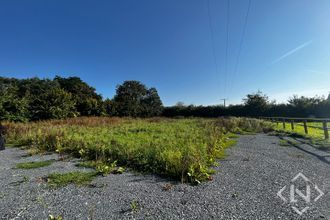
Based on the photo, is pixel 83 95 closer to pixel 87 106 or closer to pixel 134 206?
pixel 87 106

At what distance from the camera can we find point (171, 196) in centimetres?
352

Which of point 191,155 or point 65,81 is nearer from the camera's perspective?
point 191,155

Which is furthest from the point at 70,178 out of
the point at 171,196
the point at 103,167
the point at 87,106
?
the point at 87,106

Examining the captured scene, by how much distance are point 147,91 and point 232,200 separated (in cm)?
5566

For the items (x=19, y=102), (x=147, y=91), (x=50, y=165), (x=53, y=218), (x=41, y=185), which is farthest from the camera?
(x=147, y=91)

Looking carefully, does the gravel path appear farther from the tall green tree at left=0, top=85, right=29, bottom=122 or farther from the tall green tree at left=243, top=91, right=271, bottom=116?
the tall green tree at left=243, top=91, right=271, bottom=116

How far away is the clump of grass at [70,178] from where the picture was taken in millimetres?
4223

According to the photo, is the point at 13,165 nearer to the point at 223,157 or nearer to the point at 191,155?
the point at 191,155

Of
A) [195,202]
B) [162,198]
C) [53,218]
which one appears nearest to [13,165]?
[53,218]

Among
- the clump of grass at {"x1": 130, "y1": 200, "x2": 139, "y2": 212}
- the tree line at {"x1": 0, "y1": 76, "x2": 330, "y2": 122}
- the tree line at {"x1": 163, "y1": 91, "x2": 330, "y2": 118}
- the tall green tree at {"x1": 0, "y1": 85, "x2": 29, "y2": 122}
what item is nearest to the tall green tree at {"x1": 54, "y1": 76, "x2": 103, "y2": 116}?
the tree line at {"x1": 0, "y1": 76, "x2": 330, "y2": 122}

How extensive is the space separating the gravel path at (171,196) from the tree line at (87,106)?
51.1ft

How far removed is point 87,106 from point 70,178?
882 inches

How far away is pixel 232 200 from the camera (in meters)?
3.29

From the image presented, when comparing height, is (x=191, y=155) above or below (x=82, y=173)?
above
